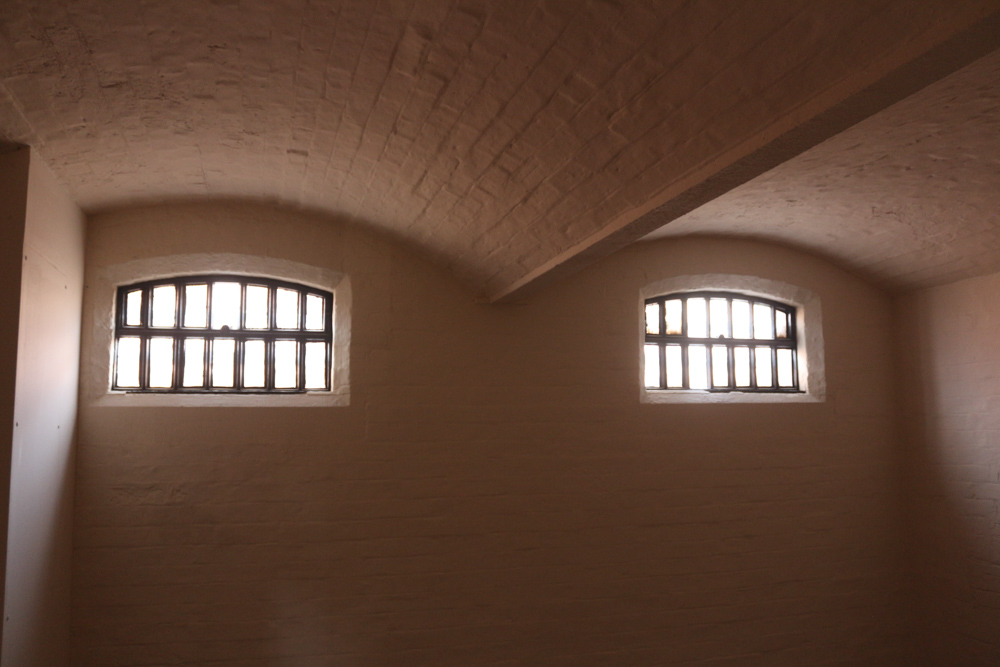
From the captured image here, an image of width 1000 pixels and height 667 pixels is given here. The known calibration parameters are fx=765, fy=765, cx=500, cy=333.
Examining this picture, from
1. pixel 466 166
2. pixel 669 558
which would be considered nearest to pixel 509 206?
pixel 466 166

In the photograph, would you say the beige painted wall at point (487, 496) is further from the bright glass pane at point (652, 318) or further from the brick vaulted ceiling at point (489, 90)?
the brick vaulted ceiling at point (489, 90)

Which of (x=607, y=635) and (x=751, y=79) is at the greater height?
(x=751, y=79)

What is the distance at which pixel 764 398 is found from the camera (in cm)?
511

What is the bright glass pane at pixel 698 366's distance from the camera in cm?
514

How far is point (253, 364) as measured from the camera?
4395mm

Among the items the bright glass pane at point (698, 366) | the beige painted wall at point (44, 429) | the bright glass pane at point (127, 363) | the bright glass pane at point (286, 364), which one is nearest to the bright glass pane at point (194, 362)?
the bright glass pane at point (127, 363)

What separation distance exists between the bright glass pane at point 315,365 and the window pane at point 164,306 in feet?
2.52

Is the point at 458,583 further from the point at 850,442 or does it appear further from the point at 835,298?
the point at 835,298

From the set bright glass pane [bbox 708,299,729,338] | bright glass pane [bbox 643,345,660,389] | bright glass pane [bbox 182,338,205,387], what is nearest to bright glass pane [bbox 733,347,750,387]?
bright glass pane [bbox 708,299,729,338]

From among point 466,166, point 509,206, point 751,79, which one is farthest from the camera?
point 509,206

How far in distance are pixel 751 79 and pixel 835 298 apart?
3588mm

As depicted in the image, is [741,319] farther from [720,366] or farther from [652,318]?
[652,318]

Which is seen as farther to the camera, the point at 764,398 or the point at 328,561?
the point at 764,398

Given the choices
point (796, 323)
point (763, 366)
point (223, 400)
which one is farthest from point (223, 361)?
point (796, 323)
